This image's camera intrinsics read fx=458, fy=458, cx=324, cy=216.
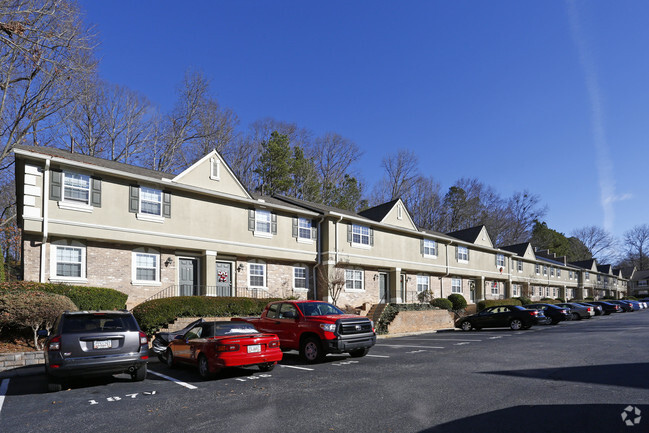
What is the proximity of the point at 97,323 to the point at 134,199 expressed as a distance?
10.6 m

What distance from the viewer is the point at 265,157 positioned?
4234 centimetres

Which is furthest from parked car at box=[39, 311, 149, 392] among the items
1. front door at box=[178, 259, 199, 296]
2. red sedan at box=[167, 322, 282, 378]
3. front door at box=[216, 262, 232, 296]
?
front door at box=[216, 262, 232, 296]

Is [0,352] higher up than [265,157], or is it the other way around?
[265,157]

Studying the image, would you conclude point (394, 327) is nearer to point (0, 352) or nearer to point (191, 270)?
point (191, 270)

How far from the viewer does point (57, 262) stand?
1730 cm

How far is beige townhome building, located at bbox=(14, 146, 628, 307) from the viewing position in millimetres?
17219

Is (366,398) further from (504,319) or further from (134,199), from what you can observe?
(504,319)

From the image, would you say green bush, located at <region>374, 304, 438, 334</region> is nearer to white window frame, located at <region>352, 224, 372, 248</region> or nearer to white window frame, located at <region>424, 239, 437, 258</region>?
white window frame, located at <region>352, 224, 372, 248</region>

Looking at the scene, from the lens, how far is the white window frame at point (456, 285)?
39.1 m

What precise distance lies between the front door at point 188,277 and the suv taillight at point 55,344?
11.7 meters

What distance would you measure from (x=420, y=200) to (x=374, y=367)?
155 feet

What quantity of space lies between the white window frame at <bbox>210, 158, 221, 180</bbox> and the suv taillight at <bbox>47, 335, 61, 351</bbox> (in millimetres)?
13750

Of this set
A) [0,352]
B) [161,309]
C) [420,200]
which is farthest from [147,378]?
[420,200]

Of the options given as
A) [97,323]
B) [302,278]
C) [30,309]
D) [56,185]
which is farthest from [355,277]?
[97,323]
